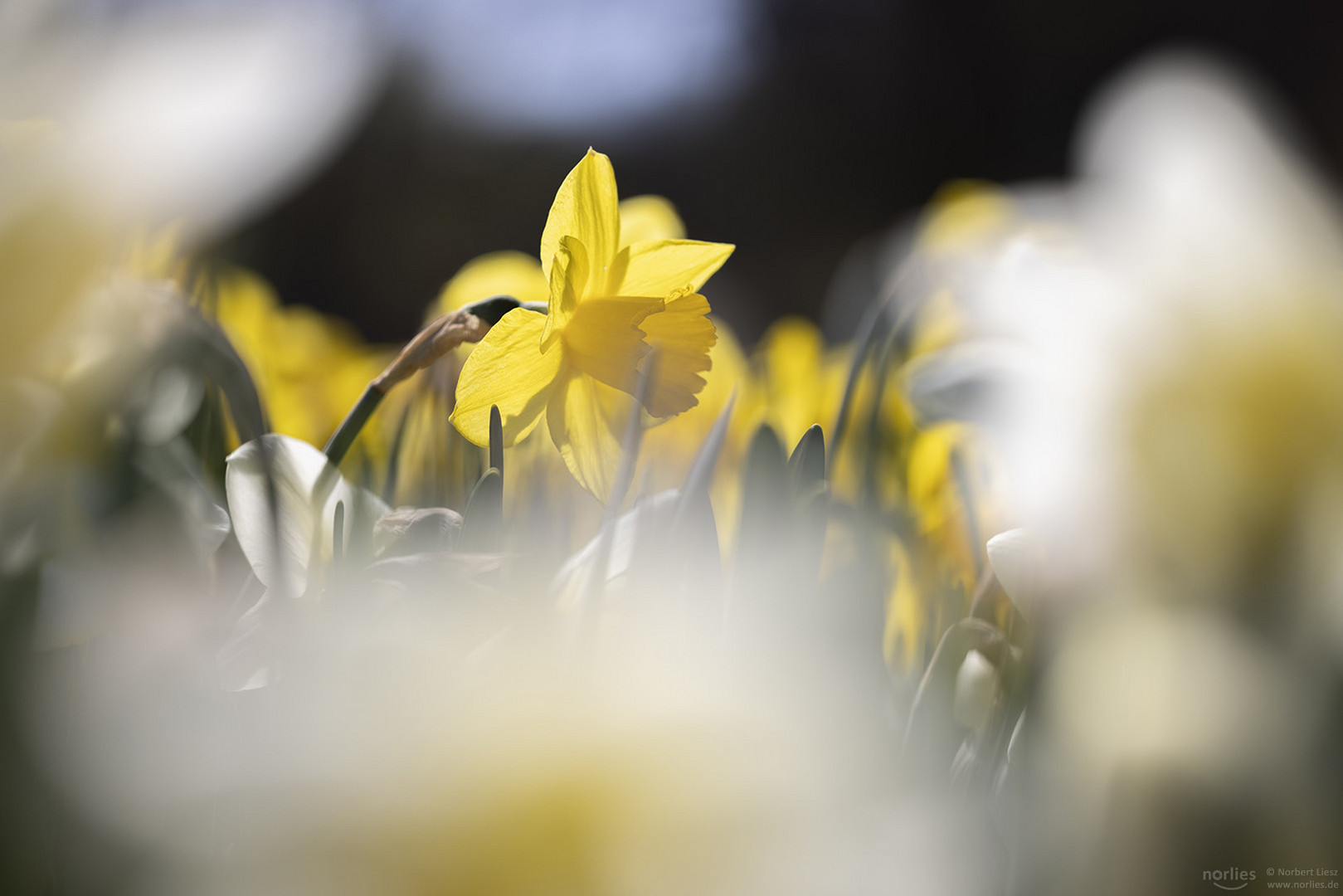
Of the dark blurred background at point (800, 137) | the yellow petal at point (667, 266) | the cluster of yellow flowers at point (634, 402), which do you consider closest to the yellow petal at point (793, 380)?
the cluster of yellow flowers at point (634, 402)

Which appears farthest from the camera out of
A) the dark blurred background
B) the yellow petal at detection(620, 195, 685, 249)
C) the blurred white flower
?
the dark blurred background

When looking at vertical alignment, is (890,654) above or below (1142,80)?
below

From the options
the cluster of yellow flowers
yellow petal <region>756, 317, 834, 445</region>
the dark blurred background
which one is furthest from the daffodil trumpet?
the dark blurred background

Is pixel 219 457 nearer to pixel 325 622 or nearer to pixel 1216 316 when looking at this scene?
pixel 325 622

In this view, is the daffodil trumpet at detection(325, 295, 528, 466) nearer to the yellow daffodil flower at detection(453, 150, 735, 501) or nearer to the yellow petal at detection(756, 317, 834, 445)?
the yellow daffodil flower at detection(453, 150, 735, 501)

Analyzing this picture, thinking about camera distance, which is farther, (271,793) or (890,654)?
(890,654)

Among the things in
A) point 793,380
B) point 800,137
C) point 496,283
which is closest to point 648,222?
point 496,283

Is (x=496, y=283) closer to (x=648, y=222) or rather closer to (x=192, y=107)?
(x=648, y=222)

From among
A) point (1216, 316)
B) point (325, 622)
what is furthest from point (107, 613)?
point (1216, 316)
